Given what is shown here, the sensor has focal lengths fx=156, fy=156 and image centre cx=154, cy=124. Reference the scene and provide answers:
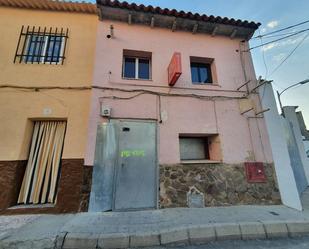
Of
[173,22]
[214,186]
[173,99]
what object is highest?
[173,22]

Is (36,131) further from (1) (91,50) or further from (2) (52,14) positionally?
(2) (52,14)

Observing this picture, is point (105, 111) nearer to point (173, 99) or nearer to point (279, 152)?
point (173, 99)

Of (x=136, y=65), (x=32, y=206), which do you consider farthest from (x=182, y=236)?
(x=136, y=65)

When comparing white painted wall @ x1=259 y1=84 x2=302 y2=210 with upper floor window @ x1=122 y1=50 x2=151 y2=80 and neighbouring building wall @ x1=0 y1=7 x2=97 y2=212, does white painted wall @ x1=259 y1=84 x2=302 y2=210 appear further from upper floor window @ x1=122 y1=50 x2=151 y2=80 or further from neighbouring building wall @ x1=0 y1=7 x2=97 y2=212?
neighbouring building wall @ x1=0 y1=7 x2=97 y2=212

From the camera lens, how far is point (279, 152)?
530 centimetres

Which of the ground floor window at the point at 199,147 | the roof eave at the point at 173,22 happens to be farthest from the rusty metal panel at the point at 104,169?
the roof eave at the point at 173,22

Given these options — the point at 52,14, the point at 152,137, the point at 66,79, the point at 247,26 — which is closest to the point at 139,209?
the point at 152,137

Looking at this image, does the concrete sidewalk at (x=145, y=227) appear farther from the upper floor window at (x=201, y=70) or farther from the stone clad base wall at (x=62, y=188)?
the upper floor window at (x=201, y=70)

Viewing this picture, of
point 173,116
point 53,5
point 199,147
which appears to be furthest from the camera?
point 199,147

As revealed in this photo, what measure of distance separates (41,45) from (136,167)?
519 cm

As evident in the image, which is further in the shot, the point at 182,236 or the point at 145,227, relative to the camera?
the point at 145,227

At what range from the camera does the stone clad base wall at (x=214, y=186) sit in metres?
4.60

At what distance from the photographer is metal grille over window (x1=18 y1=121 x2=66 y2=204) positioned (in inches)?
171

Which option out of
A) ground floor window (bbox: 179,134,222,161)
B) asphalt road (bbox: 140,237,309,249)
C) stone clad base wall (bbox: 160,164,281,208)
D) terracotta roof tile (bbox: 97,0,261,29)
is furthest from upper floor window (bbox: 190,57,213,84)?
asphalt road (bbox: 140,237,309,249)
